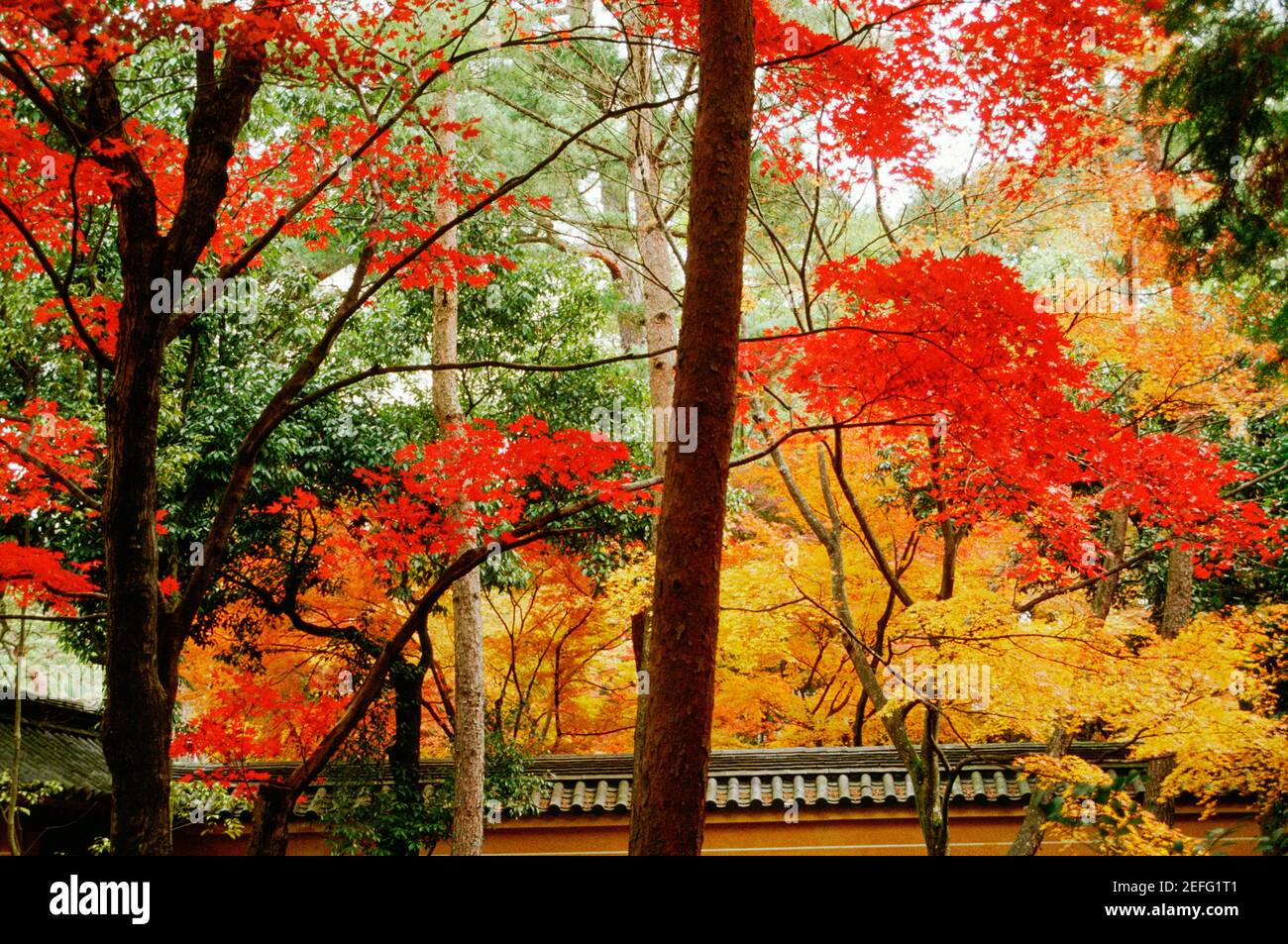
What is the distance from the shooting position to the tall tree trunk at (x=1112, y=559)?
27.4 ft

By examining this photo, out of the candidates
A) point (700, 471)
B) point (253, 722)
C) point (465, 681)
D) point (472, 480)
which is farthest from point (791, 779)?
point (700, 471)

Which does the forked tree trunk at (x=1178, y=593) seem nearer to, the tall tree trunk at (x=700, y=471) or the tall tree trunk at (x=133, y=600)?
the tall tree trunk at (x=700, y=471)

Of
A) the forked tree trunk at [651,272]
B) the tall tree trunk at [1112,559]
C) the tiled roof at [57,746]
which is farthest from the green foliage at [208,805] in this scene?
the tall tree trunk at [1112,559]

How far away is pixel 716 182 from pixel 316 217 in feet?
12.3

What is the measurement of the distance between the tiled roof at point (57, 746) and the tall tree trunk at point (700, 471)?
253 inches

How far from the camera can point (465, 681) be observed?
7.33m

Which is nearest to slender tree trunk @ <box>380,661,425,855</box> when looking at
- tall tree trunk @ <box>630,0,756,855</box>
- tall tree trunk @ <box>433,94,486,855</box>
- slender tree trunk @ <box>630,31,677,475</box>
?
tall tree trunk @ <box>433,94,486,855</box>

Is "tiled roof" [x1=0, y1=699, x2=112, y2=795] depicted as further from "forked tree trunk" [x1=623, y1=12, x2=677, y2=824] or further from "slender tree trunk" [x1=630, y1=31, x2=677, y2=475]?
"slender tree trunk" [x1=630, y1=31, x2=677, y2=475]

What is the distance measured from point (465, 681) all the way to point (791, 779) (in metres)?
3.60
